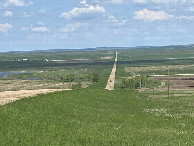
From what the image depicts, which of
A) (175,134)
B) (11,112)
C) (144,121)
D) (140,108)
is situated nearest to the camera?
(175,134)

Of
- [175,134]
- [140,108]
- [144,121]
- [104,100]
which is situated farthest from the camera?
[104,100]

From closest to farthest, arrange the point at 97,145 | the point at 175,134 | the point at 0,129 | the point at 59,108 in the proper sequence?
the point at 97,145 < the point at 0,129 < the point at 175,134 < the point at 59,108

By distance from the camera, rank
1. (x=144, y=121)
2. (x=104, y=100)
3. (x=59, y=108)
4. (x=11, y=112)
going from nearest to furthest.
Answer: (x=11, y=112), (x=144, y=121), (x=59, y=108), (x=104, y=100)

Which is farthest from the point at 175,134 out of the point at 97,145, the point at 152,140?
the point at 97,145

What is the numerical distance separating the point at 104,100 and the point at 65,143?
133ft

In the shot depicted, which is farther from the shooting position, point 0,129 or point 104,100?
point 104,100

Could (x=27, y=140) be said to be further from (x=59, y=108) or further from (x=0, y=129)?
(x=59, y=108)

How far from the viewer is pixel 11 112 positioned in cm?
4253

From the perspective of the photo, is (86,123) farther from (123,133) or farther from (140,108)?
(140,108)

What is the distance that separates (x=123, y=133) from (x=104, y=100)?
35.7 m

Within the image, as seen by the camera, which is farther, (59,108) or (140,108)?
(140,108)

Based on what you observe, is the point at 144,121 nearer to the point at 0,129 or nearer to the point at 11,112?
the point at 11,112

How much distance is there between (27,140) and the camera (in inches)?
1315

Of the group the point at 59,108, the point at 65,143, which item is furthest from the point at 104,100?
the point at 65,143
